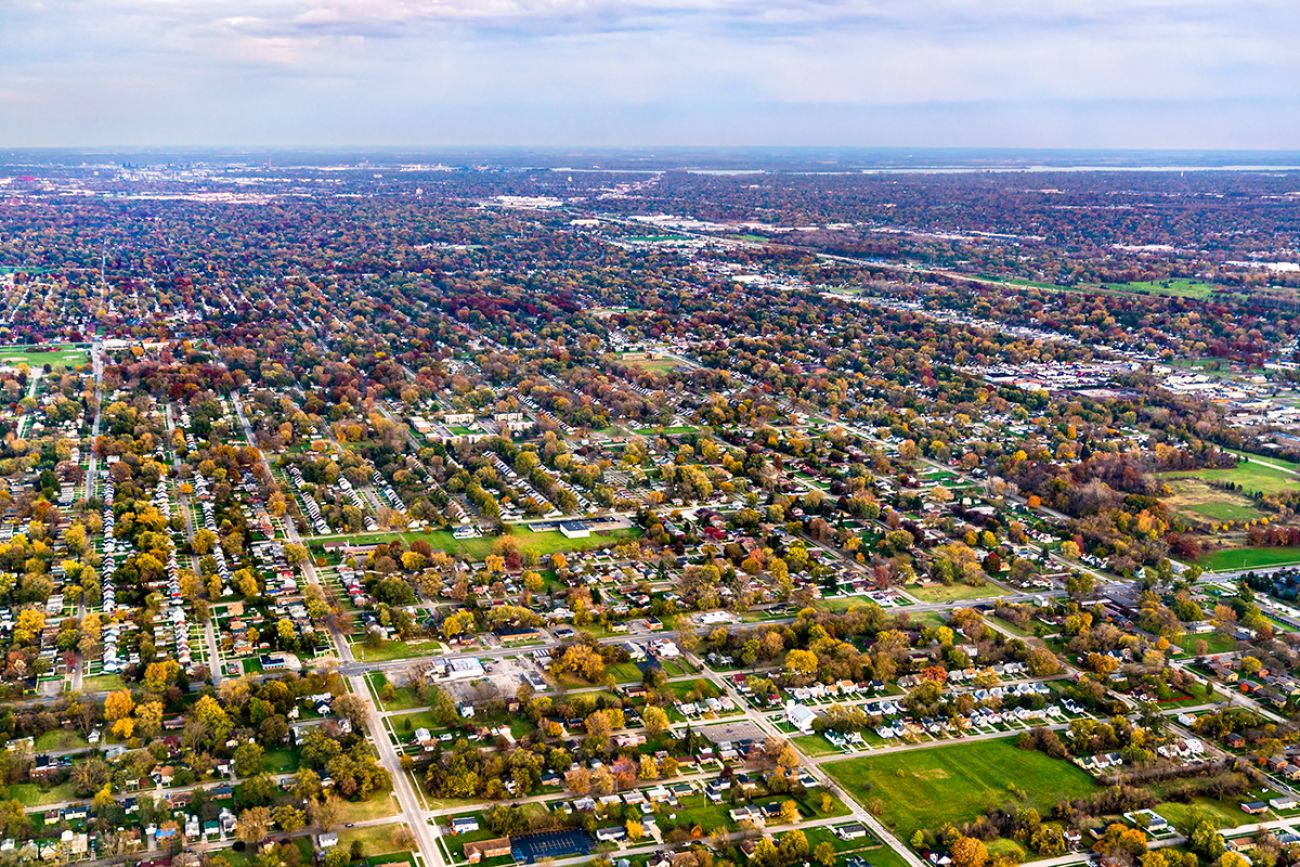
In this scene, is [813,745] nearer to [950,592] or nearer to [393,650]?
[950,592]

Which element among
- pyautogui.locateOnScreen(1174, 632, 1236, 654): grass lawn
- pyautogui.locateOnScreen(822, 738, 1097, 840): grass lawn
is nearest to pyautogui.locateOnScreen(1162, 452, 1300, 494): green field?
pyautogui.locateOnScreen(1174, 632, 1236, 654): grass lawn

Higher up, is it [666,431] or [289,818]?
[666,431]

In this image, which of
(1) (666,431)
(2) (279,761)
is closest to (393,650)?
(2) (279,761)

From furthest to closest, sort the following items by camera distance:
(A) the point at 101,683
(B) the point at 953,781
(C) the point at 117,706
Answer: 1. (A) the point at 101,683
2. (C) the point at 117,706
3. (B) the point at 953,781

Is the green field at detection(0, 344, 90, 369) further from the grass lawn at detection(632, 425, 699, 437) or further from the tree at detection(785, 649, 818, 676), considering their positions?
the tree at detection(785, 649, 818, 676)

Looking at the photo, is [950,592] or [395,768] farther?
[950,592]
